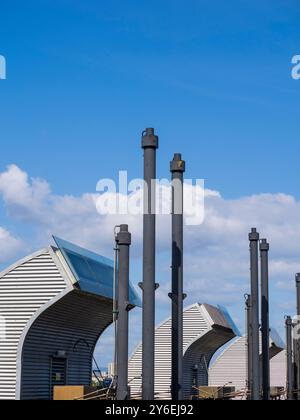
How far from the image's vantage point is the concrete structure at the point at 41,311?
32.2 metres

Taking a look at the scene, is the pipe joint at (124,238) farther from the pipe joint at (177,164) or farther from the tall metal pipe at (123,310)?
the pipe joint at (177,164)

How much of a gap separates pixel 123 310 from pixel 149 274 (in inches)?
115

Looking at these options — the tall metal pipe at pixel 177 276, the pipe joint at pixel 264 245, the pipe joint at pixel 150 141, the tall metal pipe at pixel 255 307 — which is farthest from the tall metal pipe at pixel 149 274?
the pipe joint at pixel 264 245

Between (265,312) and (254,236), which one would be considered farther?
(265,312)

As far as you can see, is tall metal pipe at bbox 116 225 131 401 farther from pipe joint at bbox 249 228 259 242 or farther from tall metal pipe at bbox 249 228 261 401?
pipe joint at bbox 249 228 259 242

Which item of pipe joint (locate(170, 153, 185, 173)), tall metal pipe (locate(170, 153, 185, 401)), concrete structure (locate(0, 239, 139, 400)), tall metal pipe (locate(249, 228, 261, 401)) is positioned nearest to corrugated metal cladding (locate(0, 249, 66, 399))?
concrete structure (locate(0, 239, 139, 400))

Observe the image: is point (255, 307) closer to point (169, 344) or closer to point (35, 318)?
point (35, 318)

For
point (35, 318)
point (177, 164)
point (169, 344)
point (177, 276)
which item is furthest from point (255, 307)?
point (169, 344)

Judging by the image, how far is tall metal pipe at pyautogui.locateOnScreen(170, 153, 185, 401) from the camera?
26.0m

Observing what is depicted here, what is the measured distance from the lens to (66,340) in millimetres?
36000

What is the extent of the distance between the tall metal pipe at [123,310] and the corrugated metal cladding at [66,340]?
8801 millimetres

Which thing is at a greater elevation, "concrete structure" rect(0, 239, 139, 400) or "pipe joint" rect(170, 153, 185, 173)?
"pipe joint" rect(170, 153, 185, 173)
